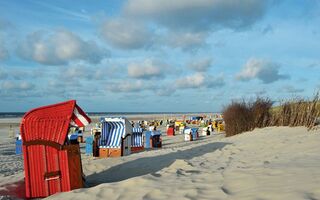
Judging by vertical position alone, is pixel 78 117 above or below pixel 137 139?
above

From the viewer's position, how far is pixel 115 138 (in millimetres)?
14938

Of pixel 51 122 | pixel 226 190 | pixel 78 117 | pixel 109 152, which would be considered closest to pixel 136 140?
pixel 109 152

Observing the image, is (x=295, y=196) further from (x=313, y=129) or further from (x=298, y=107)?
(x=298, y=107)

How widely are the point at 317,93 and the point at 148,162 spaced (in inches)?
307

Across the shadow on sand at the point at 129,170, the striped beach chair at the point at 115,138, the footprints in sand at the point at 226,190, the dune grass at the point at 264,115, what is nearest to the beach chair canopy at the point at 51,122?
the shadow on sand at the point at 129,170

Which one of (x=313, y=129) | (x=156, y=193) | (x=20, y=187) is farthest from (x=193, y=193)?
(x=313, y=129)

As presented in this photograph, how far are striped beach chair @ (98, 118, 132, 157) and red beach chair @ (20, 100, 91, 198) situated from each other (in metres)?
7.21

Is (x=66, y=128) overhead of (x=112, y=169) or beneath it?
overhead

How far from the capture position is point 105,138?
15195mm

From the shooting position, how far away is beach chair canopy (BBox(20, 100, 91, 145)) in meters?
7.08

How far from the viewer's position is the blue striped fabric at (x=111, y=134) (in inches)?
579

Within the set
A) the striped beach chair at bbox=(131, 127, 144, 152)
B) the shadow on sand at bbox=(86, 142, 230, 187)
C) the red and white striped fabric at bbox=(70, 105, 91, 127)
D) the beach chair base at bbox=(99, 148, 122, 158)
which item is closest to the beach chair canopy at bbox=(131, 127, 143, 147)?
the striped beach chair at bbox=(131, 127, 144, 152)

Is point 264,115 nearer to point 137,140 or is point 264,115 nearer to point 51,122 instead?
point 137,140

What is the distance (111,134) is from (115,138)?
14.1 inches
